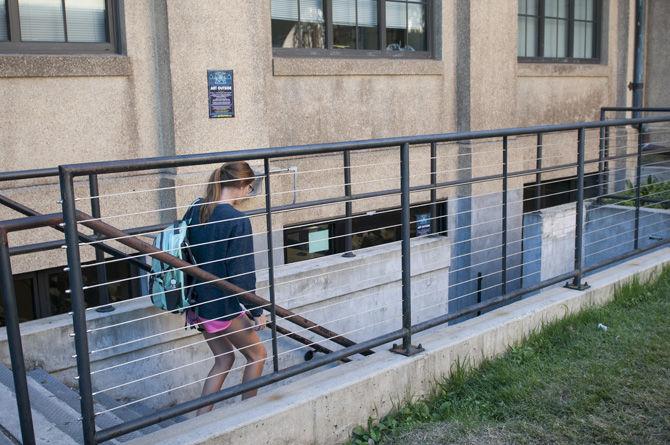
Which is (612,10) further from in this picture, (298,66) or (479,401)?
(479,401)

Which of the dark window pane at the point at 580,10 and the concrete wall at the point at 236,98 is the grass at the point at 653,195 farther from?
the dark window pane at the point at 580,10

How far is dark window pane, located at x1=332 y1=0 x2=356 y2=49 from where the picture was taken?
8766 millimetres

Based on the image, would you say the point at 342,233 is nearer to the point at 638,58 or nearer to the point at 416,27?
the point at 416,27

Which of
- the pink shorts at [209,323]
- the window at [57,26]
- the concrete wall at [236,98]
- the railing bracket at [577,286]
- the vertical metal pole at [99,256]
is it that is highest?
the window at [57,26]

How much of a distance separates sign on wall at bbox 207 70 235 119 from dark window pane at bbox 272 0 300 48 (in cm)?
110

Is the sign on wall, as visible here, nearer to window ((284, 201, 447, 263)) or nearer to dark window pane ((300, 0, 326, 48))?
window ((284, 201, 447, 263))

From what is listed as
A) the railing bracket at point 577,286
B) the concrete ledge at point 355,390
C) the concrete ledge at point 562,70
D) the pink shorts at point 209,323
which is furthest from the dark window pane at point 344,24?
the pink shorts at point 209,323

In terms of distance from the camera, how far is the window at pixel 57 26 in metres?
6.26

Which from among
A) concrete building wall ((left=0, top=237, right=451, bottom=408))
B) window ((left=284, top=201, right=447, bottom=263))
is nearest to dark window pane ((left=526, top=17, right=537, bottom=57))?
window ((left=284, top=201, right=447, bottom=263))

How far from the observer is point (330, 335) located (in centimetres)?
521

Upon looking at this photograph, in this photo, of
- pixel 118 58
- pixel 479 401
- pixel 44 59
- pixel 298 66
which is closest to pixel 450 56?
pixel 298 66

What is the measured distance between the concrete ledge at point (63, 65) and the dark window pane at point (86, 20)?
0.79 feet

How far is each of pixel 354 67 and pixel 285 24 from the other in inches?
36.2

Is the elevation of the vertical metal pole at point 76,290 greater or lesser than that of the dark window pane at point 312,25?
lesser
